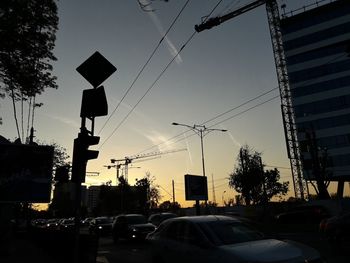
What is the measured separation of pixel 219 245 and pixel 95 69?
4.75 m

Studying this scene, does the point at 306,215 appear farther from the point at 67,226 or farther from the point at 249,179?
the point at 249,179

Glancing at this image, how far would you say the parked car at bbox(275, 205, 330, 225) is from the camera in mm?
30750

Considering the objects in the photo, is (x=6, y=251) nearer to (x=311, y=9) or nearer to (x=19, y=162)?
(x=19, y=162)

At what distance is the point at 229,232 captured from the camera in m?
7.08

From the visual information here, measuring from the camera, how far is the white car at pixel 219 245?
5977 mm

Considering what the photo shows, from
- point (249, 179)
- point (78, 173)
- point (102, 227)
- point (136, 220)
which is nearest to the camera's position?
point (78, 173)

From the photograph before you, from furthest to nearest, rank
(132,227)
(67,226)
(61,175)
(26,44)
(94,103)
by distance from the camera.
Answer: (67,226) < (132,227) < (26,44) < (61,175) < (94,103)

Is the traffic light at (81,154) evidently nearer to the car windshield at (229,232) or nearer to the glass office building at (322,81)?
the car windshield at (229,232)

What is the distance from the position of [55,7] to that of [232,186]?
2380 inches

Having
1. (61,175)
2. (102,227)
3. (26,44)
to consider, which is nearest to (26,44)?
(26,44)

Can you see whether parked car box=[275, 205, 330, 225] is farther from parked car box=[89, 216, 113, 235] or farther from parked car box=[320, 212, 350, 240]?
parked car box=[320, 212, 350, 240]

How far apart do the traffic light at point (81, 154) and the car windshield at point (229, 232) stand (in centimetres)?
280

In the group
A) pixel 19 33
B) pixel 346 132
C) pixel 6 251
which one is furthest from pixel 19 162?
pixel 346 132

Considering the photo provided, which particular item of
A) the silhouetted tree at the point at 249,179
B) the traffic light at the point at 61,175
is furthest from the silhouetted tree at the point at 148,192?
the traffic light at the point at 61,175
